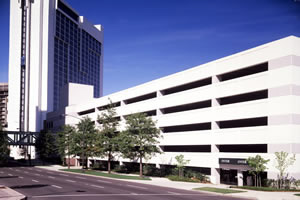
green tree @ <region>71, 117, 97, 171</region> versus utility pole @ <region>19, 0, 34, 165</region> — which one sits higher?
utility pole @ <region>19, 0, 34, 165</region>

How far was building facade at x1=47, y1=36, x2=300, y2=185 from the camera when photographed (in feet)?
110

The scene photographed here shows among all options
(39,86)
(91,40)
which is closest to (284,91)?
(39,86)

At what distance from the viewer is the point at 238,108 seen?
38469mm

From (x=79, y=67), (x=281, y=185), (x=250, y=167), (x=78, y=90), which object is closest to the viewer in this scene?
(x=281, y=185)

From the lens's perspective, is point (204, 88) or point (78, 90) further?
point (78, 90)

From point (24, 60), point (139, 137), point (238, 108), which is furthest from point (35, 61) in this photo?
point (238, 108)

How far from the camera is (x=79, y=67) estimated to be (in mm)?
155625

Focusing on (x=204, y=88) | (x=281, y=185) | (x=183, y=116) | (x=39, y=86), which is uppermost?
(x=39, y=86)

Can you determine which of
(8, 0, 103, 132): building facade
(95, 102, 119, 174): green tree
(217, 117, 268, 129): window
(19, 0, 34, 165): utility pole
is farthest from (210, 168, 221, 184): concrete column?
(19, 0, 34, 165): utility pole

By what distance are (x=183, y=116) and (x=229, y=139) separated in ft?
31.0

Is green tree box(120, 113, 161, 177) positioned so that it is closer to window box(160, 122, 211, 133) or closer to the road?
window box(160, 122, 211, 133)

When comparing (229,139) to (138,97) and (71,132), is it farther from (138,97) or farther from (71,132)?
(71,132)

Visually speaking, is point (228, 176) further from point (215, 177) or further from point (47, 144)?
point (47, 144)

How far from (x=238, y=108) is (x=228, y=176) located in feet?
31.0
